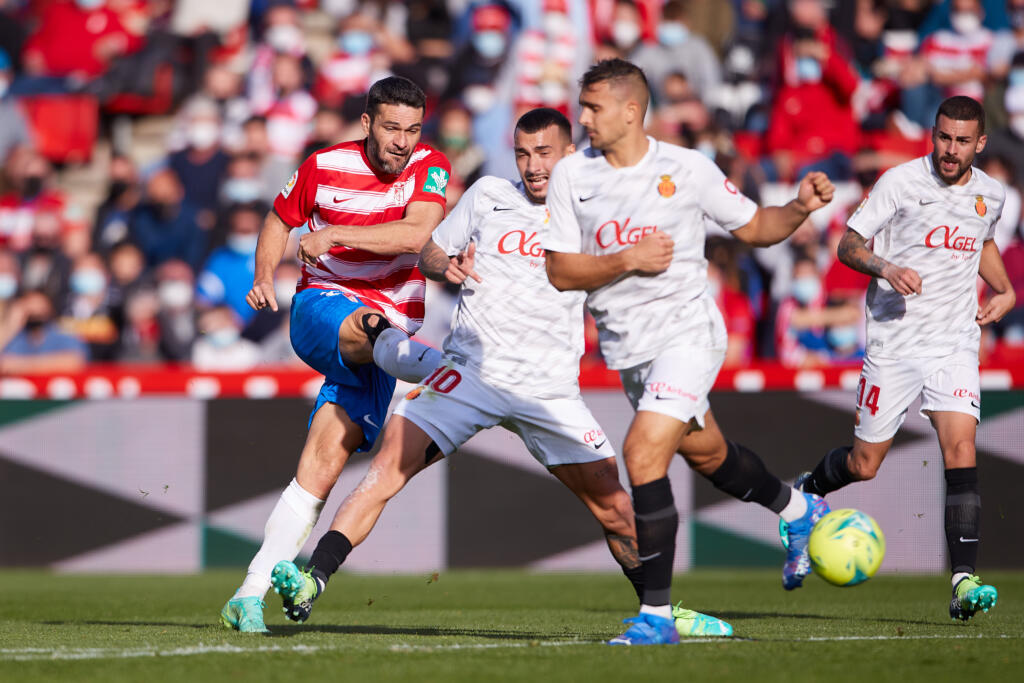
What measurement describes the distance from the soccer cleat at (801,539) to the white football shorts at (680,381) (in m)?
1.68

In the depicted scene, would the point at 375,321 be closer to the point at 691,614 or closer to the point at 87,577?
the point at 691,614

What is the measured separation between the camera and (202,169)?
14.7m

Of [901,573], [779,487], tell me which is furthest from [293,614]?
[901,573]

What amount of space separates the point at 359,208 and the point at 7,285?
7982mm

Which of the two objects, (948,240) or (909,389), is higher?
(948,240)

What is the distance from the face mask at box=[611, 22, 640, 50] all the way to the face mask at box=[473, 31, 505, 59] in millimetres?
1217

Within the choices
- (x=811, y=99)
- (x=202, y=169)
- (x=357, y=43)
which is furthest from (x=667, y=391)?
(x=357, y=43)

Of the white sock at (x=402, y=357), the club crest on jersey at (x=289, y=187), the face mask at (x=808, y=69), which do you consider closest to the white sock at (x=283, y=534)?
the white sock at (x=402, y=357)

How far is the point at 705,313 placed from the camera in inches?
238

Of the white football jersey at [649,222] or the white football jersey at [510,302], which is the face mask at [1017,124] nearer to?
the white football jersey at [510,302]

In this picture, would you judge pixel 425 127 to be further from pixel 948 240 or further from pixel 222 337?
pixel 948 240

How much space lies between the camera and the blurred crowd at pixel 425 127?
1243 centimetres

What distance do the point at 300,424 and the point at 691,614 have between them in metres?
5.36

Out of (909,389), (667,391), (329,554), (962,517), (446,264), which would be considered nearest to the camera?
(667,391)
